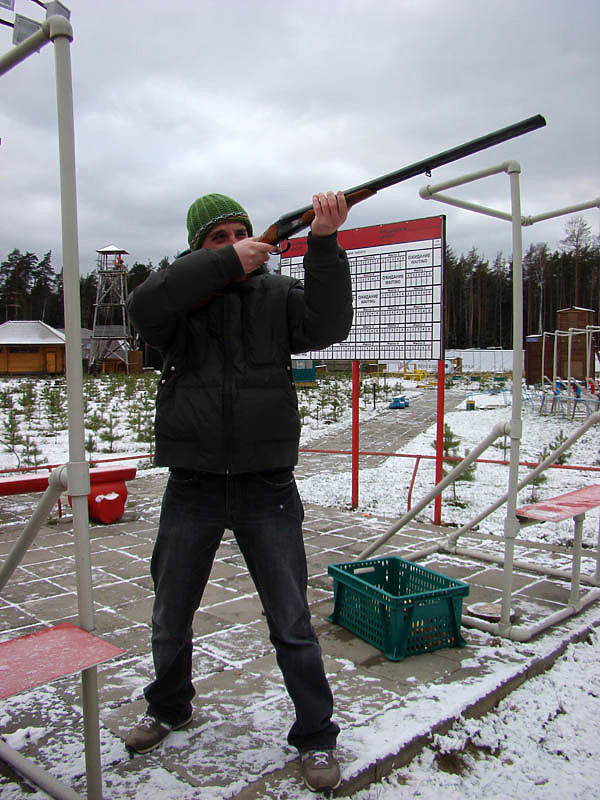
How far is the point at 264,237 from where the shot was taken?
2184 mm

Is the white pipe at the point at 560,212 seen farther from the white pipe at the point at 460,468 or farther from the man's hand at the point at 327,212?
the man's hand at the point at 327,212

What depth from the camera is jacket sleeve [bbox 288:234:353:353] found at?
1.99 meters

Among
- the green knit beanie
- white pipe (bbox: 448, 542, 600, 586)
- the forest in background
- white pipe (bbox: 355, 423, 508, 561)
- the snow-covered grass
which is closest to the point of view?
the green knit beanie

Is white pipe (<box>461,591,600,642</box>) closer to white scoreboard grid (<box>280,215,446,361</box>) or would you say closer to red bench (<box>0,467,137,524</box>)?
white scoreboard grid (<box>280,215,446,361</box>)

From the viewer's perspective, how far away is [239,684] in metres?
2.77

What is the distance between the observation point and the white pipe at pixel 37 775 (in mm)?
1898

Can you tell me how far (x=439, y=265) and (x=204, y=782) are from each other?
15.9ft

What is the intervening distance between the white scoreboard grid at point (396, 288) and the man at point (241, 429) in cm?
385

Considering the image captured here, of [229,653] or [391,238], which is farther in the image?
[391,238]

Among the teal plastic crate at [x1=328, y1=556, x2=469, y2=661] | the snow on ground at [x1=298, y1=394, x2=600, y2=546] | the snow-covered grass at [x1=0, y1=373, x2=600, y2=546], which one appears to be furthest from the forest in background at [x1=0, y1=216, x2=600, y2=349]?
the teal plastic crate at [x1=328, y1=556, x2=469, y2=661]

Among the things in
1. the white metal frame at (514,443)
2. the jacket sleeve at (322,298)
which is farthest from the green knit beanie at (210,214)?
the white metal frame at (514,443)

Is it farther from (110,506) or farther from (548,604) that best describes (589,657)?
(110,506)

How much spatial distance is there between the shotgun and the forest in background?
51089mm

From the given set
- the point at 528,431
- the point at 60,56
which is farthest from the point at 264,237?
the point at 528,431
